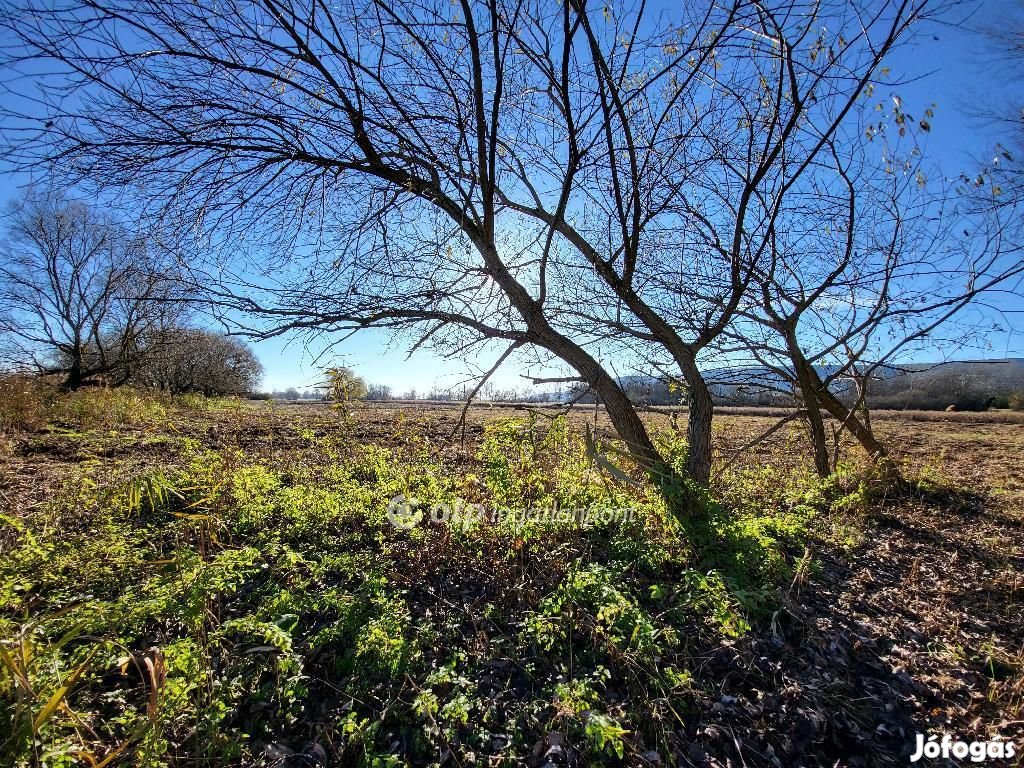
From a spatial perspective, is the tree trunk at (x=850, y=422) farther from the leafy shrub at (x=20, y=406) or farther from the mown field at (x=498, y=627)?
the leafy shrub at (x=20, y=406)

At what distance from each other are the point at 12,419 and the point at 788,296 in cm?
1532

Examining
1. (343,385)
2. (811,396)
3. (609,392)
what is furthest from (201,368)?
(811,396)

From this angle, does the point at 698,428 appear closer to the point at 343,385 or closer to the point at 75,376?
the point at 343,385

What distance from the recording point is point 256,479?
463 cm

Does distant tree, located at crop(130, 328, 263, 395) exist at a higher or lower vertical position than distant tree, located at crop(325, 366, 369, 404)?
higher

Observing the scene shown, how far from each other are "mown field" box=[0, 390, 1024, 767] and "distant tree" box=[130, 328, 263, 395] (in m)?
21.0

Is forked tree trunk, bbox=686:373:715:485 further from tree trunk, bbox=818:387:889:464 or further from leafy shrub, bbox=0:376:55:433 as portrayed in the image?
leafy shrub, bbox=0:376:55:433

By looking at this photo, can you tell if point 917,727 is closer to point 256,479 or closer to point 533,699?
point 533,699

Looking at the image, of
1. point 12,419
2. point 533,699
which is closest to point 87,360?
point 12,419

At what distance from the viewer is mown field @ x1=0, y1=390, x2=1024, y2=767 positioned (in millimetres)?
1928

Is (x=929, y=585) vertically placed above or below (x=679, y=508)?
below

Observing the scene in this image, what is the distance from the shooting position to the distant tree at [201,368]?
2154 centimetres

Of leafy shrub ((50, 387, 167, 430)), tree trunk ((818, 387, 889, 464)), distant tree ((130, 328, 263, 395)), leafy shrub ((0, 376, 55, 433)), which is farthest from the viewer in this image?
distant tree ((130, 328, 263, 395))

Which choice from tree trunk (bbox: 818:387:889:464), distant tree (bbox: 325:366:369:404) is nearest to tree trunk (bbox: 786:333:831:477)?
tree trunk (bbox: 818:387:889:464)
